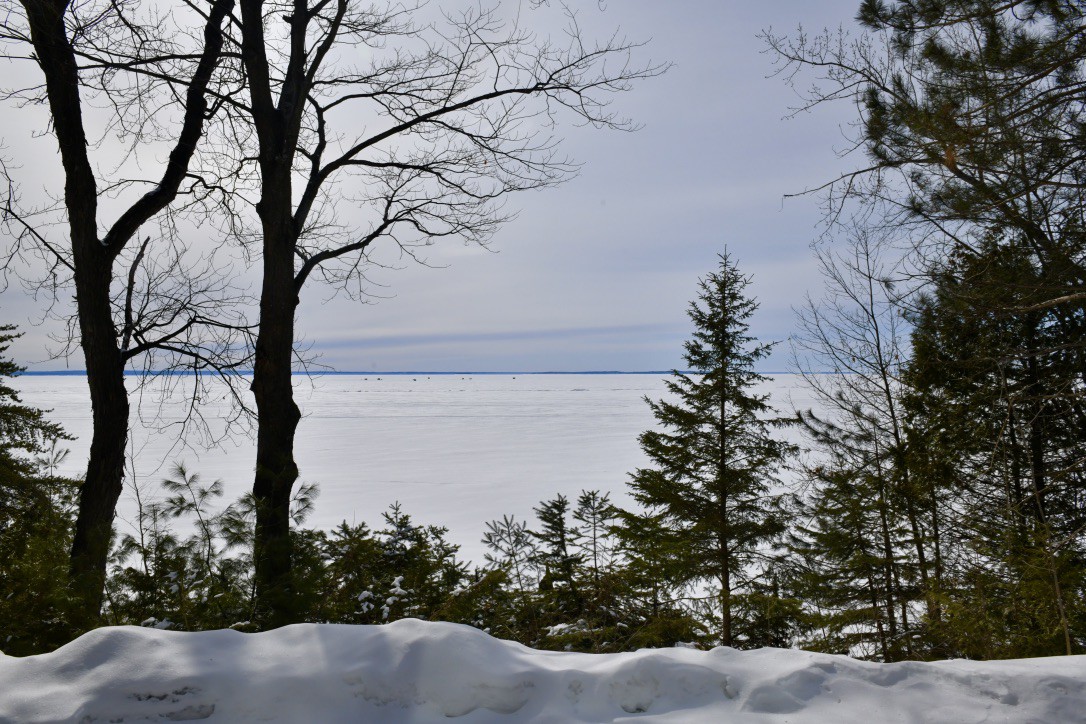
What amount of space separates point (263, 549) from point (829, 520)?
514 inches

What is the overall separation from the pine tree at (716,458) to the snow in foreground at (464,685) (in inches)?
418

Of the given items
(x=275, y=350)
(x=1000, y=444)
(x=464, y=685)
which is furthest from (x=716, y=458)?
(x=464, y=685)

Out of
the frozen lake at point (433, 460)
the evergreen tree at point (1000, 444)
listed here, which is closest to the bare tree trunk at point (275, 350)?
the frozen lake at point (433, 460)

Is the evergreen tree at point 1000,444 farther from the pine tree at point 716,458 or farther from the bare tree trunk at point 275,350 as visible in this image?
the bare tree trunk at point 275,350

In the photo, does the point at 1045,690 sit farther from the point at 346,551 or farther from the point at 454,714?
the point at 346,551

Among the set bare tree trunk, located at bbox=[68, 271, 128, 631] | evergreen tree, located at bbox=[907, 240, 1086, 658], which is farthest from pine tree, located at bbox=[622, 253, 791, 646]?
bare tree trunk, located at bbox=[68, 271, 128, 631]

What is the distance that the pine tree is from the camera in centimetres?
1338

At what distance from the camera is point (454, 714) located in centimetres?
238

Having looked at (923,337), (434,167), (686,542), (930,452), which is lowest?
(686,542)

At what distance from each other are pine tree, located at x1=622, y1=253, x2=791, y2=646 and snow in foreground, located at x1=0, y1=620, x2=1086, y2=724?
10618 mm

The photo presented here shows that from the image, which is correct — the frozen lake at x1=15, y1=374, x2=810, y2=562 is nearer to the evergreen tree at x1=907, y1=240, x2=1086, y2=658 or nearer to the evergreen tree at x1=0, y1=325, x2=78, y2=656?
the evergreen tree at x1=0, y1=325, x2=78, y2=656

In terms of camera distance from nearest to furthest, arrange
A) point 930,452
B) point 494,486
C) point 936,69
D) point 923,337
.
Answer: point 936,69 < point 923,337 < point 930,452 < point 494,486

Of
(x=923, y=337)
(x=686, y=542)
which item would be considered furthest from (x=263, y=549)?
(x=923, y=337)

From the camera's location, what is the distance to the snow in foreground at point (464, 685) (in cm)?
233
